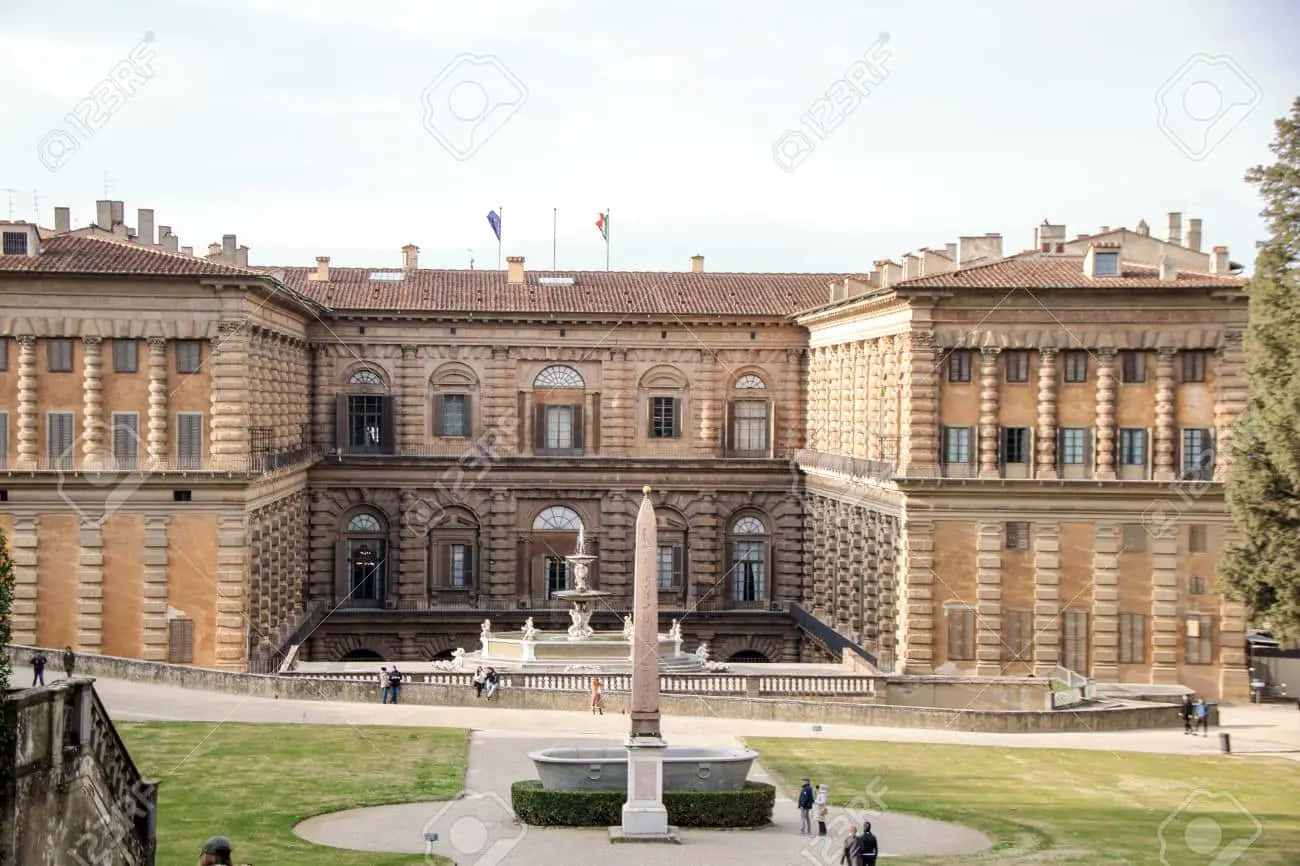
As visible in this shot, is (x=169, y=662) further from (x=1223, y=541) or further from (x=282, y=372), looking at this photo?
(x=1223, y=541)

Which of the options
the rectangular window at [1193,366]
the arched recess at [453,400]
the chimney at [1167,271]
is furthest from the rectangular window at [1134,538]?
the arched recess at [453,400]

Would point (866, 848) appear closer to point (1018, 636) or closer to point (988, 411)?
point (1018, 636)

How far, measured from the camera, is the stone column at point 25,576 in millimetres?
59781

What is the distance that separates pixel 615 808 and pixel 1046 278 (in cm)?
2765

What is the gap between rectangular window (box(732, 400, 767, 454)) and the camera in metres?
79.8

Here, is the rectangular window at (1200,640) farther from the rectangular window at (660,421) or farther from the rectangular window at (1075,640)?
the rectangular window at (660,421)

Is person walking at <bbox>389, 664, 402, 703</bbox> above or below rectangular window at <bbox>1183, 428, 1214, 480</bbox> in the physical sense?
below

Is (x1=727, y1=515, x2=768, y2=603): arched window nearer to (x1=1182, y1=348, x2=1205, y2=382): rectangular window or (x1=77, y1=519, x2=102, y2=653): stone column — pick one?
(x1=1182, y1=348, x2=1205, y2=382): rectangular window

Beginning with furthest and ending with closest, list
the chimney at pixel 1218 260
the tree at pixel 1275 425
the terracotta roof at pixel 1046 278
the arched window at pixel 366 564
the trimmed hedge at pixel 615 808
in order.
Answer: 1. the arched window at pixel 366 564
2. the chimney at pixel 1218 260
3. the terracotta roof at pixel 1046 278
4. the tree at pixel 1275 425
5. the trimmed hedge at pixel 615 808

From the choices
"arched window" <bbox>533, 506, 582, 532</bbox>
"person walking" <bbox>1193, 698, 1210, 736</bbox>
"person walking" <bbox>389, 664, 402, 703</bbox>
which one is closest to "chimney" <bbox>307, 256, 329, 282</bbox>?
"arched window" <bbox>533, 506, 582, 532</bbox>

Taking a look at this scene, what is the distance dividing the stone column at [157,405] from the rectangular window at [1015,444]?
25545 millimetres

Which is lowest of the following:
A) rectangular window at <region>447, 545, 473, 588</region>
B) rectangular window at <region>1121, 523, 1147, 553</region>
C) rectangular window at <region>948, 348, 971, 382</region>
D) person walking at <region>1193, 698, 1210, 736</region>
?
person walking at <region>1193, 698, 1210, 736</region>

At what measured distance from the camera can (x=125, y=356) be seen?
6059 centimetres

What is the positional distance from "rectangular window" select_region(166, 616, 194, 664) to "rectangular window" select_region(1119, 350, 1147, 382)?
29.3 m
